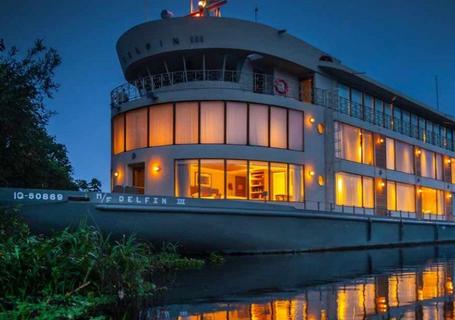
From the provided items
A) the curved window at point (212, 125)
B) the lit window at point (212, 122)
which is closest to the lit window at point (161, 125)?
the curved window at point (212, 125)

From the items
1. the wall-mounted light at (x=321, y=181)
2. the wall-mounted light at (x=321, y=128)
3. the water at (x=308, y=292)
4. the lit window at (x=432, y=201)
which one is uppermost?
the wall-mounted light at (x=321, y=128)

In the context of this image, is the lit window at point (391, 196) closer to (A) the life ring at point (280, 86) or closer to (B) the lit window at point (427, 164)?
(B) the lit window at point (427, 164)

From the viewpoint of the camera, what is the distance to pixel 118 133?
22781mm

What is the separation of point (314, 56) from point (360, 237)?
7723 millimetres

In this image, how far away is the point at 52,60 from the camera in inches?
371

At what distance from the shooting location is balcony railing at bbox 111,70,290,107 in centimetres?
2114

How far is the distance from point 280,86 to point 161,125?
519 centimetres

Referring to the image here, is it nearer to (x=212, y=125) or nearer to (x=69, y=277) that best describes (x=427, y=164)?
(x=212, y=125)

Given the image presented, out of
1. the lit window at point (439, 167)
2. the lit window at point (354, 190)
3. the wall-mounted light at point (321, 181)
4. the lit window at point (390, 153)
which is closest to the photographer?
the wall-mounted light at point (321, 181)

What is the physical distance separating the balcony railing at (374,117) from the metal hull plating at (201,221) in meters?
5.08

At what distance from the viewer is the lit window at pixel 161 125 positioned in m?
20.8

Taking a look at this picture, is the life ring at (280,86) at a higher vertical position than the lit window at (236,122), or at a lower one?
higher

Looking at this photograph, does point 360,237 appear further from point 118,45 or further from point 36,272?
point 36,272

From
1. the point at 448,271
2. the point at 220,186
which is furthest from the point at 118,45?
the point at 448,271
